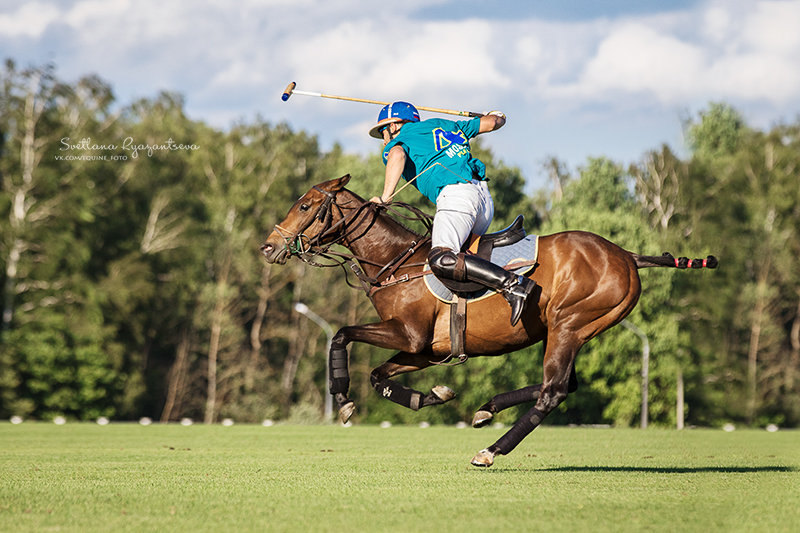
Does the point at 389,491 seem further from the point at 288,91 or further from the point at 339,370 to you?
the point at 288,91

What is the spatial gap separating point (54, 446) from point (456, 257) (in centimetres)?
817

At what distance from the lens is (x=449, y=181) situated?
1052cm

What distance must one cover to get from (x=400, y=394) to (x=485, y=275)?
1.56 meters

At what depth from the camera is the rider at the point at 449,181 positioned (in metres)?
9.92

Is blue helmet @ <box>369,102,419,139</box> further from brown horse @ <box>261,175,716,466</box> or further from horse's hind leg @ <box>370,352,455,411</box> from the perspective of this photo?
horse's hind leg @ <box>370,352,455,411</box>

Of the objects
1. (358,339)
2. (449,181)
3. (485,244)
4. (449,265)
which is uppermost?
(449,181)

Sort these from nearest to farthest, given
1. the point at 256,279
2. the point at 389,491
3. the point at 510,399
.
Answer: the point at 389,491, the point at 510,399, the point at 256,279

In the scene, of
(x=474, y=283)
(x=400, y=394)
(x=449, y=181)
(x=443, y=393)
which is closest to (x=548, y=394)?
(x=443, y=393)

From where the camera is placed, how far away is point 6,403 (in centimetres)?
4781

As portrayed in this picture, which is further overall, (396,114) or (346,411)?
(396,114)

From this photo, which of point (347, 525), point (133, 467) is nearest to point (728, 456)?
point (133, 467)

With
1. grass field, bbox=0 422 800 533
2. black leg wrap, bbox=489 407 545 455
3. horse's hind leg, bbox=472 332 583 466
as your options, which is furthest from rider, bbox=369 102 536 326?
grass field, bbox=0 422 800 533

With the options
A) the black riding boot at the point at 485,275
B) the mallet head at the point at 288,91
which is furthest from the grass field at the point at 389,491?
the mallet head at the point at 288,91

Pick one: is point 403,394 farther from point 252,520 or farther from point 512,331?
point 252,520
